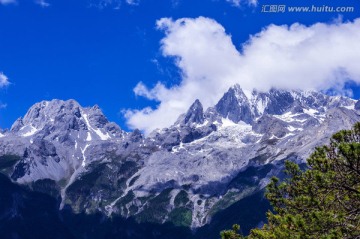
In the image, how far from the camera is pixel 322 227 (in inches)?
1028

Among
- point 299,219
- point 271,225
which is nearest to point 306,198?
point 299,219

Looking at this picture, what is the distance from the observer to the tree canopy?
25844 millimetres

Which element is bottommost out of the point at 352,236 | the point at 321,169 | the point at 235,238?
the point at 352,236

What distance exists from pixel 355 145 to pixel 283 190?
1458 cm

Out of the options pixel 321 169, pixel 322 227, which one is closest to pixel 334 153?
pixel 321 169

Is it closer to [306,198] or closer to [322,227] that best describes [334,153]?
[306,198]

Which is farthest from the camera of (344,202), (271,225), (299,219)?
(271,225)

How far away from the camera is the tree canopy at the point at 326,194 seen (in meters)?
25.8

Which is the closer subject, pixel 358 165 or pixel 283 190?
pixel 358 165

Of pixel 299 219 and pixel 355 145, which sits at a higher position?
pixel 355 145

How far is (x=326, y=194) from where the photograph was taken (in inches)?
1078

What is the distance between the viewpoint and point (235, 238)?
3644 cm

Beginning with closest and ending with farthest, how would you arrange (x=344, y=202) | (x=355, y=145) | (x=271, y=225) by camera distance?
(x=355, y=145) → (x=344, y=202) → (x=271, y=225)

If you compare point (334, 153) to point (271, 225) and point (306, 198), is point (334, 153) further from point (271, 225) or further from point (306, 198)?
point (271, 225)
